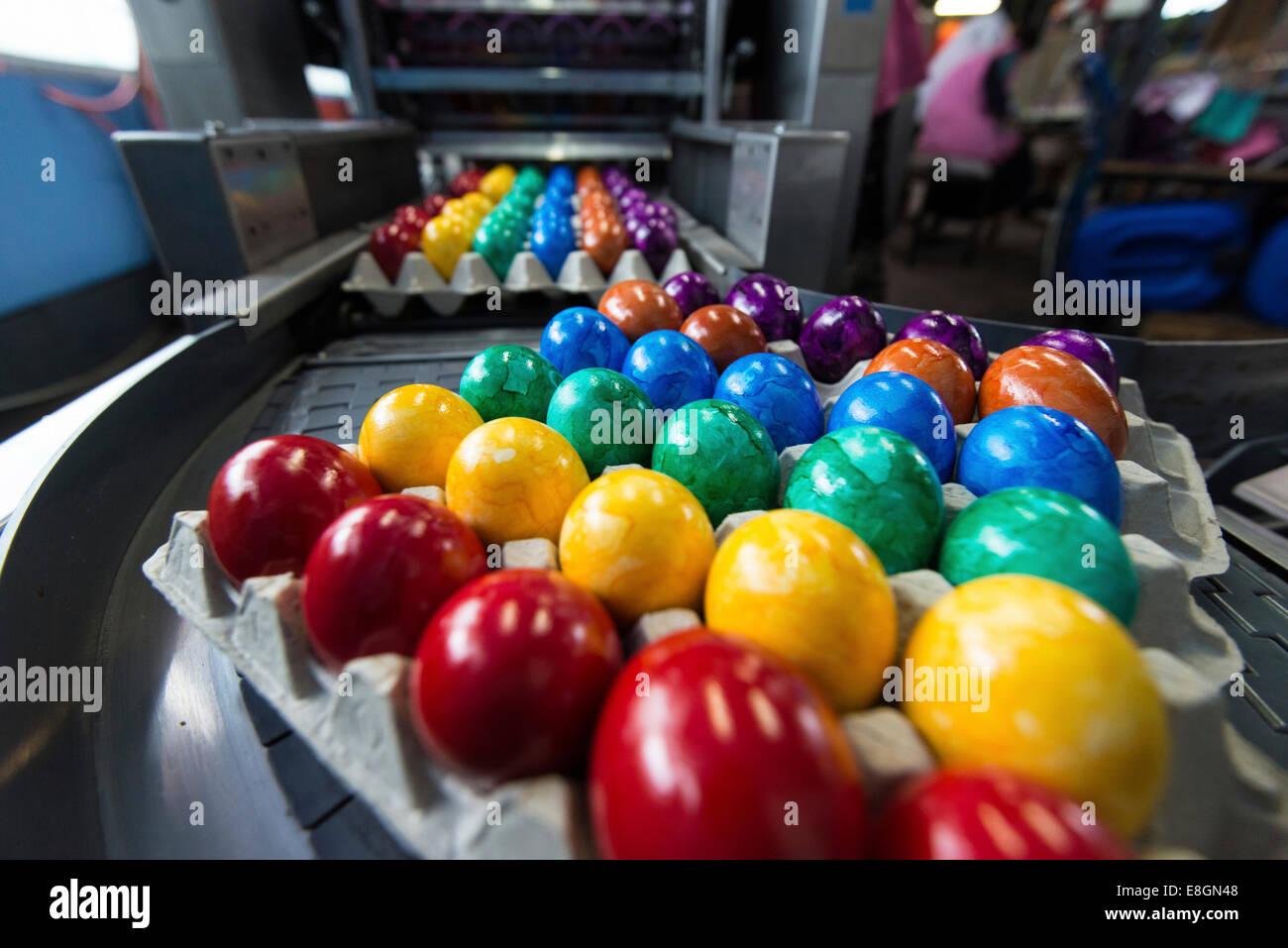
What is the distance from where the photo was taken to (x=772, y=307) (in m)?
1.48

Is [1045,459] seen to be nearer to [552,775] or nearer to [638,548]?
[638,548]

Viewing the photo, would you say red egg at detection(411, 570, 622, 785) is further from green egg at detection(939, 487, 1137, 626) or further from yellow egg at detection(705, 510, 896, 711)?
green egg at detection(939, 487, 1137, 626)

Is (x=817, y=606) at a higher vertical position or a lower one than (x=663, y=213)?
lower

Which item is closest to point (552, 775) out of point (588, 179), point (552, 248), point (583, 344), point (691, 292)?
point (583, 344)

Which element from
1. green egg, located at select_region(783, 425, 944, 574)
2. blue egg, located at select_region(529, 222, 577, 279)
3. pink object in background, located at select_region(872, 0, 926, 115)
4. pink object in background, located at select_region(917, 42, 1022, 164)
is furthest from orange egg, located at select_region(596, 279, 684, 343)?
pink object in background, located at select_region(917, 42, 1022, 164)

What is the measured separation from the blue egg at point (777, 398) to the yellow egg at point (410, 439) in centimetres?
51

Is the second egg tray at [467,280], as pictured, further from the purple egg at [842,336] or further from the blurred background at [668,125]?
the purple egg at [842,336]

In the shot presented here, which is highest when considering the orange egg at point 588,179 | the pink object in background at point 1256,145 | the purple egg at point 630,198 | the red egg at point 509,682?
the pink object in background at point 1256,145

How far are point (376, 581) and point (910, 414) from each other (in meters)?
0.84

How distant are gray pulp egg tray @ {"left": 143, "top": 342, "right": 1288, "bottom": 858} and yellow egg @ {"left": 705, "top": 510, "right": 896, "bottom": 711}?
0.16 ft

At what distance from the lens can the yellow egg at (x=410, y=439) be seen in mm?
970

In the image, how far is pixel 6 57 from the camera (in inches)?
104

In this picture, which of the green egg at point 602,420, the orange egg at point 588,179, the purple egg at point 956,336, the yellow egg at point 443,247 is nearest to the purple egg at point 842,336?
the purple egg at point 956,336

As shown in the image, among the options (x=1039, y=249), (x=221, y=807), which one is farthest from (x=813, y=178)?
(x=1039, y=249)
